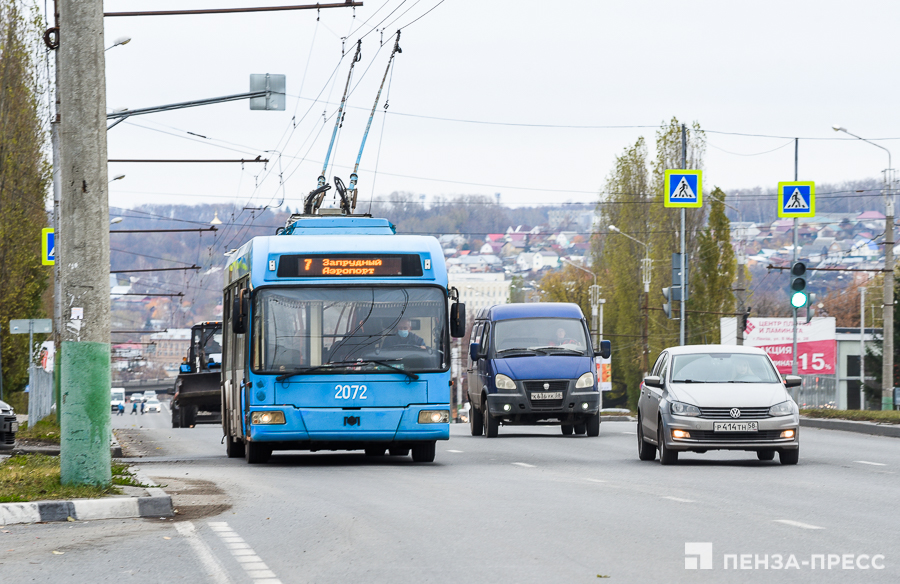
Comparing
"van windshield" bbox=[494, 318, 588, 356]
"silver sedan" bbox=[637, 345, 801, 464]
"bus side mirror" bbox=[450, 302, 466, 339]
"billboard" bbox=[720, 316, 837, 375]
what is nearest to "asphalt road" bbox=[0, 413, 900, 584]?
Answer: "silver sedan" bbox=[637, 345, 801, 464]

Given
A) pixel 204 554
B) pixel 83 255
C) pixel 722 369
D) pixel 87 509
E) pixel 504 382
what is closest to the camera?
pixel 204 554

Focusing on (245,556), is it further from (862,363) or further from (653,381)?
(862,363)

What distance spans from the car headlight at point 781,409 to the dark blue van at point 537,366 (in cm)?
814

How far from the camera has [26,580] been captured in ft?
27.5

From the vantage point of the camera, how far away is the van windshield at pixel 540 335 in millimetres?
26438

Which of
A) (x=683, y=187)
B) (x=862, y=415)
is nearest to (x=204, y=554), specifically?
(x=862, y=415)

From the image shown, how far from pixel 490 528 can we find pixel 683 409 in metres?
7.36

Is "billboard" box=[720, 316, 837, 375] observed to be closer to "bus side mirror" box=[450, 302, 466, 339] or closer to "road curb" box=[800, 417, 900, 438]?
"road curb" box=[800, 417, 900, 438]

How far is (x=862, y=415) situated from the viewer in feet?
98.0

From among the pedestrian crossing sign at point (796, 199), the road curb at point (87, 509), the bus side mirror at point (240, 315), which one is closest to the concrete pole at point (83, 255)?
the road curb at point (87, 509)

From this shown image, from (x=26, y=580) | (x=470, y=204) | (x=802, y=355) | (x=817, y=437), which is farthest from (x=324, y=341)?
(x=470, y=204)

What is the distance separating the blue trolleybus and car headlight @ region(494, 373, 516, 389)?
25.1 ft

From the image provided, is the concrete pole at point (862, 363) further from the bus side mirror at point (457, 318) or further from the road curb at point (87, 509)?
the road curb at point (87, 509)

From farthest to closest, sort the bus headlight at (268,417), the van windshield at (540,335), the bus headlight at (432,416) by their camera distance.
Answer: the van windshield at (540,335) < the bus headlight at (432,416) < the bus headlight at (268,417)
